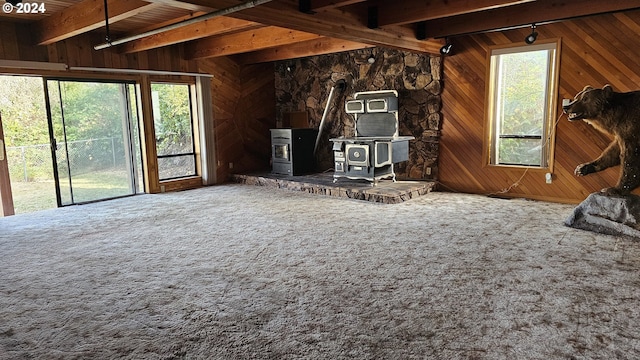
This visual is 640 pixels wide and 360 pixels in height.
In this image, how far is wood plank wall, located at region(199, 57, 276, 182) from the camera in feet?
24.3

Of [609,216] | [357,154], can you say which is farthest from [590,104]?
[357,154]

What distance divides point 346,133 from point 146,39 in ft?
11.9

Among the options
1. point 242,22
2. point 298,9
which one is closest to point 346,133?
point 242,22

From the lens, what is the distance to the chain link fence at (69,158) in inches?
231

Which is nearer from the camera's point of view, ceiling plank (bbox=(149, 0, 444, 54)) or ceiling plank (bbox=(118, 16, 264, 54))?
ceiling plank (bbox=(149, 0, 444, 54))

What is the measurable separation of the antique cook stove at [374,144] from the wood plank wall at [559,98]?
Result: 30.8 inches

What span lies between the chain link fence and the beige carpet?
129 cm

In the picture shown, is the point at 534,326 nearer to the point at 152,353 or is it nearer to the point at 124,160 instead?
the point at 152,353

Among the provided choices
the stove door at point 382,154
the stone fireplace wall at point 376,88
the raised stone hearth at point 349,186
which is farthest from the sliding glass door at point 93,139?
the stove door at point 382,154

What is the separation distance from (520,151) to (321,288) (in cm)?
427

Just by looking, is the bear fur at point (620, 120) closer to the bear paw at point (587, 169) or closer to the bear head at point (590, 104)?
the bear head at point (590, 104)

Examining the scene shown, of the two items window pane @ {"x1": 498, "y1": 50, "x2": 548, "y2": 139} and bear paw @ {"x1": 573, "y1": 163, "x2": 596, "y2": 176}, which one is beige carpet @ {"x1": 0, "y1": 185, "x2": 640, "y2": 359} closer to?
bear paw @ {"x1": 573, "y1": 163, "x2": 596, "y2": 176}

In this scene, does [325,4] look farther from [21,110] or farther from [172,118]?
[21,110]

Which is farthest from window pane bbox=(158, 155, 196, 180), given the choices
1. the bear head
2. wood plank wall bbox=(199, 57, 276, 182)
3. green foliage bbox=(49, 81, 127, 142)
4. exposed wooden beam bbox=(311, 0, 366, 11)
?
the bear head
